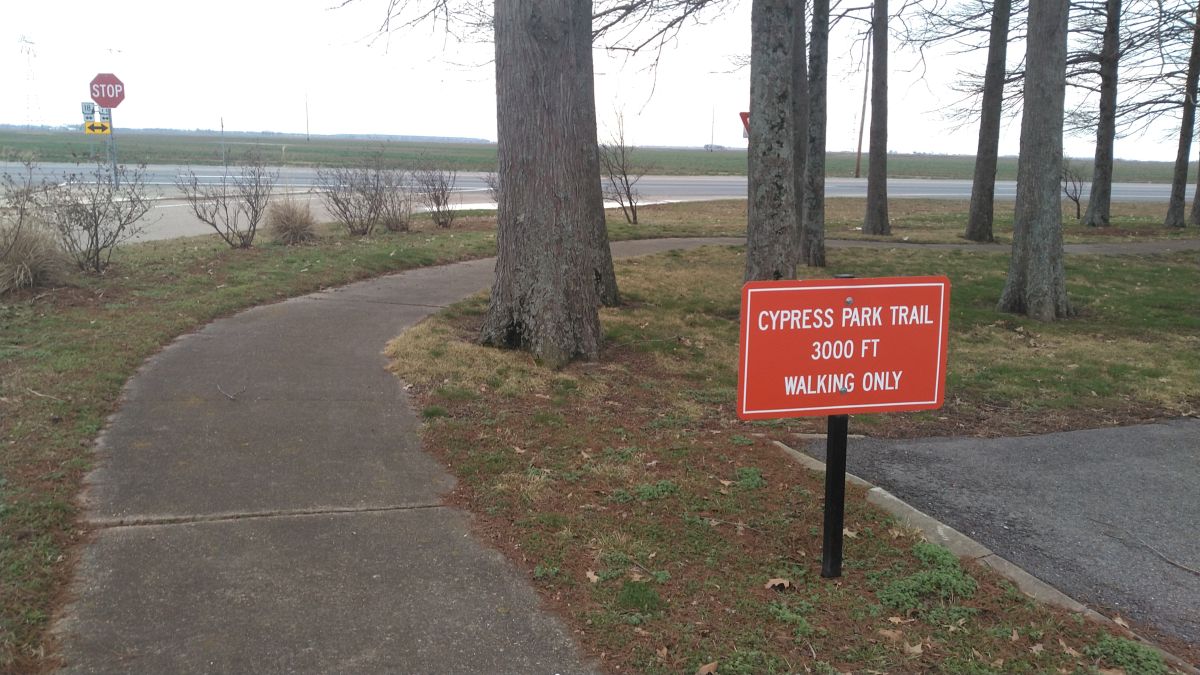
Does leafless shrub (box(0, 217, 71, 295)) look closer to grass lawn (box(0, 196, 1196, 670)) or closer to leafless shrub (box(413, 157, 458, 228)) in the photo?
grass lawn (box(0, 196, 1196, 670))

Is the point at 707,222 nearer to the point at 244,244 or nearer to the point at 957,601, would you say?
the point at 244,244

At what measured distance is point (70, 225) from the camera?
10.2 metres

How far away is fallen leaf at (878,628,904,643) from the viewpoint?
3468 millimetres

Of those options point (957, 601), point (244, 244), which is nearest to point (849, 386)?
point (957, 601)

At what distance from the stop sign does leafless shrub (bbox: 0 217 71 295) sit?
15.6 metres

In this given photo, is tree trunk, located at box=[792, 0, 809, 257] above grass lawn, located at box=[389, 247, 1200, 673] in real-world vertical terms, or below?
above

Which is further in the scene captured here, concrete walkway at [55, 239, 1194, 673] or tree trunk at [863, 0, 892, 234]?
tree trunk at [863, 0, 892, 234]

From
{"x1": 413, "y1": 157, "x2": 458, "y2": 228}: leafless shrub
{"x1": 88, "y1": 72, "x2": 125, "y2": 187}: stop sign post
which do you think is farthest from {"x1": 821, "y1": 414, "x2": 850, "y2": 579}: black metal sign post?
{"x1": 88, "y1": 72, "x2": 125, "y2": 187}: stop sign post

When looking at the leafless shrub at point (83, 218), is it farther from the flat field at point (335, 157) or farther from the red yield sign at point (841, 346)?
the red yield sign at point (841, 346)

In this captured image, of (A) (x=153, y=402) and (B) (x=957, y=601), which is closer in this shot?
(B) (x=957, y=601)

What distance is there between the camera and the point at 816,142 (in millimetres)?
14414

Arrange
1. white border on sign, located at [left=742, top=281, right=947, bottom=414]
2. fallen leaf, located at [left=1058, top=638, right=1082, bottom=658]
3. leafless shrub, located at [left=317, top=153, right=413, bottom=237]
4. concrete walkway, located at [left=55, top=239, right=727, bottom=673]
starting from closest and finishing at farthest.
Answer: concrete walkway, located at [left=55, top=239, right=727, bottom=673]
fallen leaf, located at [left=1058, top=638, right=1082, bottom=658]
white border on sign, located at [left=742, top=281, right=947, bottom=414]
leafless shrub, located at [left=317, top=153, right=413, bottom=237]

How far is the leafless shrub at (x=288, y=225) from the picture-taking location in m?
14.5

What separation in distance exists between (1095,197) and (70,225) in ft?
74.3
